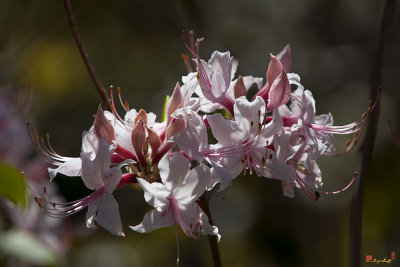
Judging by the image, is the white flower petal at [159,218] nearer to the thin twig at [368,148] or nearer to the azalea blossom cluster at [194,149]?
the azalea blossom cluster at [194,149]

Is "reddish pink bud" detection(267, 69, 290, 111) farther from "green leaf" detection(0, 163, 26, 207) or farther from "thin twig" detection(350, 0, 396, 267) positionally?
"green leaf" detection(0, 163, 26, 207)

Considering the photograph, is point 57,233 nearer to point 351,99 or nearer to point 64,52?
point 64,52

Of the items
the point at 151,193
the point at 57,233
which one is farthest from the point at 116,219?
the point at 57,233

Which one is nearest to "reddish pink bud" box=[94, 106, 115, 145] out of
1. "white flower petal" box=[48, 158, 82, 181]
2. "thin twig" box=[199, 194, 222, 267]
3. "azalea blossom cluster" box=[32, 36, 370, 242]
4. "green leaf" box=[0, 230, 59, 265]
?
"azalea blossom cluster" box=[32, 36, 370, 242]

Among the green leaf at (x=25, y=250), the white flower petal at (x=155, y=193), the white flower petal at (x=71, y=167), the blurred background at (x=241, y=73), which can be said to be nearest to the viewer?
the white flower petal at (x=155, y=193)

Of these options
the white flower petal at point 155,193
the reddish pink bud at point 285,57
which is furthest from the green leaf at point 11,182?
the reddish pink bud at point 285,57

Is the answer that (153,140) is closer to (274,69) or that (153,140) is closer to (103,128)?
(103,128)

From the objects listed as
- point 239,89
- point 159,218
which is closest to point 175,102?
point 239,89
